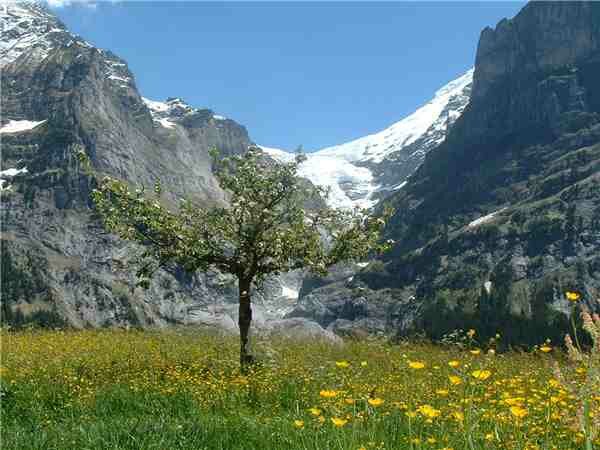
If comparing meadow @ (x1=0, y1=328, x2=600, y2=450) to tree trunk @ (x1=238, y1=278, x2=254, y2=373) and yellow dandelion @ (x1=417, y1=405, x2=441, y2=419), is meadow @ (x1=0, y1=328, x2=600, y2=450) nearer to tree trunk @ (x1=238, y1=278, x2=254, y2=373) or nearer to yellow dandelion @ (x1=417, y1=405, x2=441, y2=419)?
yellow dandelion @ (x1=417, y1=405, x2=441, y2=419)

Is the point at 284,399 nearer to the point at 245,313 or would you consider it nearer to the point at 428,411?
the point at 428,411

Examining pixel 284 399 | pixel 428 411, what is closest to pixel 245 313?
pixel 284 399

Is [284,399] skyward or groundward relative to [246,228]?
groundward

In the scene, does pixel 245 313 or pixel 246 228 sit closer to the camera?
pixel 246 228

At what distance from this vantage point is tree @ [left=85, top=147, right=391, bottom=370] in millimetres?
18688

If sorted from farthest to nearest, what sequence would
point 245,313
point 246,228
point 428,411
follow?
point 245,313
point 246,228
point 428,411

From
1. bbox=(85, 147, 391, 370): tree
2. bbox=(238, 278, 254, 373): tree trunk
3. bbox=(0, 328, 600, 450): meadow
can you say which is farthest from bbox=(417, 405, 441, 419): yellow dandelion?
bbox=(85, 147, 391, 370): tree

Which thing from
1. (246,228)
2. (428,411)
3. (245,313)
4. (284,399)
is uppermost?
(246,228)

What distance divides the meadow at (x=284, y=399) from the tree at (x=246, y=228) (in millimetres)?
2665

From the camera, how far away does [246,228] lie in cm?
1945

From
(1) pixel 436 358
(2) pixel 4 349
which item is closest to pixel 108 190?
(2) pixel 4 349

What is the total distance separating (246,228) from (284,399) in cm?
916

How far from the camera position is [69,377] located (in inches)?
493

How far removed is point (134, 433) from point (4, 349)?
12083mm
